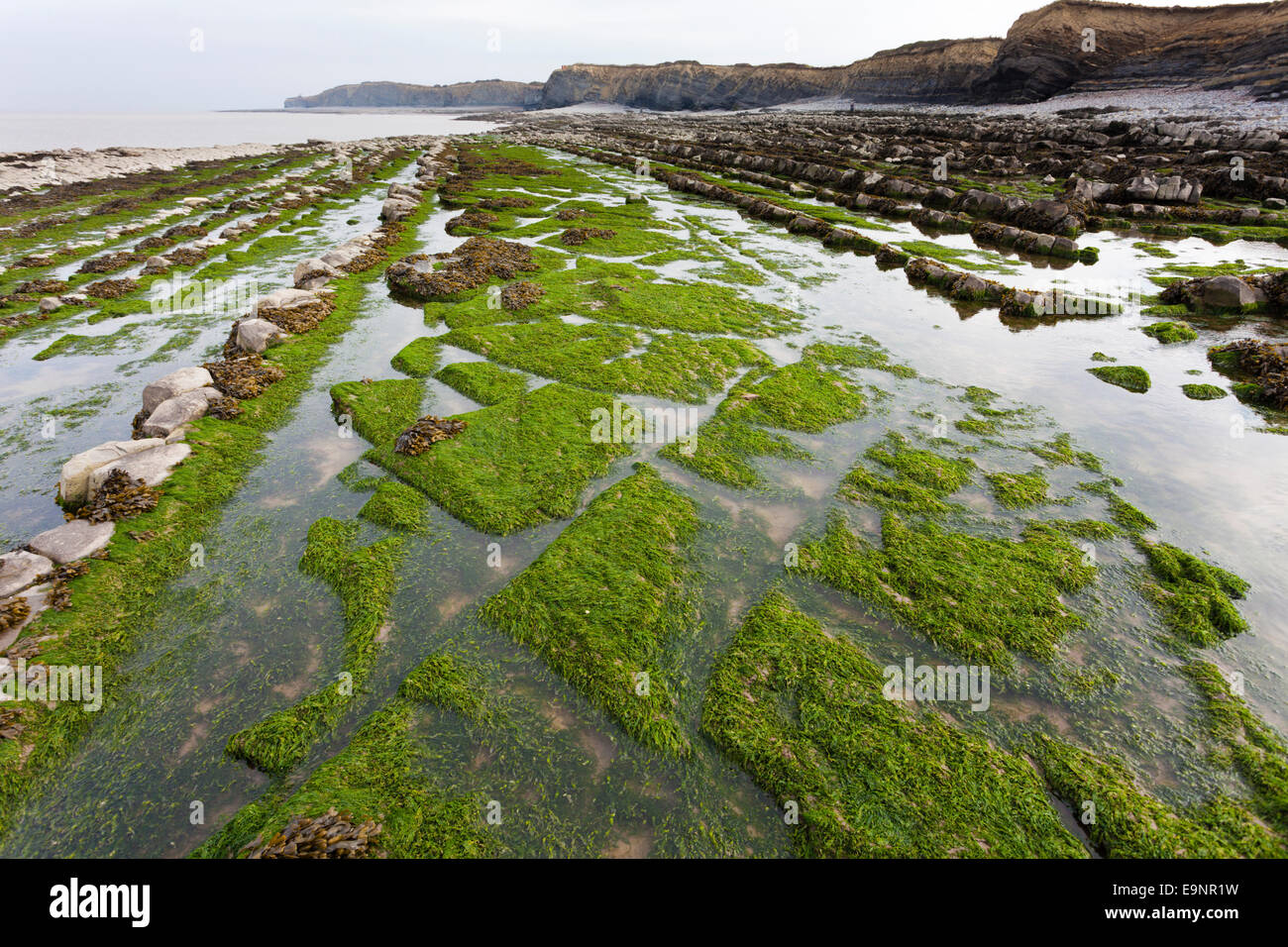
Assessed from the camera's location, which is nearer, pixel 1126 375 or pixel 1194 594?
pixel 1194 594

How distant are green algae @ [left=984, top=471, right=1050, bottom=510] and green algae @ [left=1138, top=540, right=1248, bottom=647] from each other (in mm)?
1909

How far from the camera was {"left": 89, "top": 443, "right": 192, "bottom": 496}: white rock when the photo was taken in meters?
10.1

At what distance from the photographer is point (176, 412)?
40.9 feet

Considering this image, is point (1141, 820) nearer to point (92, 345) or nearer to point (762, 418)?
point (762, 418)

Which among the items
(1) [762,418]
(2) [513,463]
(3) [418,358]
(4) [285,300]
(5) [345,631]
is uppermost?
(4) [285,300]

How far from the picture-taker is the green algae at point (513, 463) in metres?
10.5

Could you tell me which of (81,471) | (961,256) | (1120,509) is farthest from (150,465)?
(961,256)

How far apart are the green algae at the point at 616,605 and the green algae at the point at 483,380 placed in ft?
18.7

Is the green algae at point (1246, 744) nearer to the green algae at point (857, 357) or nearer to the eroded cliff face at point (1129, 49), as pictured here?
the green algae at point (857, 357)

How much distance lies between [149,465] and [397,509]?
18.0 feet

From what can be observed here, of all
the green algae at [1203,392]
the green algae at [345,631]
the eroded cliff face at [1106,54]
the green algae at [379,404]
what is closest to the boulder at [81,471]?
the green algae at [379,404]

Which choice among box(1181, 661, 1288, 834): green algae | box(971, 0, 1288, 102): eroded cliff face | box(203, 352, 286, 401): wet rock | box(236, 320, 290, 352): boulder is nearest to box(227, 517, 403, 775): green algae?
box(203, 352, 286, 401): wet rock
